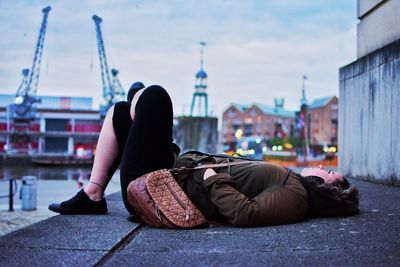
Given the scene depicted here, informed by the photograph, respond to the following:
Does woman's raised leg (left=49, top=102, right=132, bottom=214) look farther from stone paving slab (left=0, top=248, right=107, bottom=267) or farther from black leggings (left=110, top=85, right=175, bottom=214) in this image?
stone paving slab (left=0, top=248, right=107, bottom=267)

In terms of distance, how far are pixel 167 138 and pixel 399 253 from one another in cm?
126

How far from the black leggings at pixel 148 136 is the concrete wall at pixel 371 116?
108 inches

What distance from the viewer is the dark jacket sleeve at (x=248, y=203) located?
231 cm

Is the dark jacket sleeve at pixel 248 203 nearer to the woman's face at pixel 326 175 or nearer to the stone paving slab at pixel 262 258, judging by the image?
the woman's face at pixel 326 175

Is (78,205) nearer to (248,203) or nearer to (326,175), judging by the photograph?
(248,203)

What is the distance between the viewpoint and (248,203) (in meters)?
2.31

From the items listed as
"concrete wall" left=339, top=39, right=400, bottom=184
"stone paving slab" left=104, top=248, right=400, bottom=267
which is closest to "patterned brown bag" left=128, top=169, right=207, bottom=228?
"stone paving slab" left=104, top=248, right=400, bottom=267

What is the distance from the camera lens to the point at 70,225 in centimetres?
245

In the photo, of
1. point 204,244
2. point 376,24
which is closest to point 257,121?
point 376,24

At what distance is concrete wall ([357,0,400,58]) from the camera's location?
4930mm

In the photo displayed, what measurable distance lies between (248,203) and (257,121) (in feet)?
271

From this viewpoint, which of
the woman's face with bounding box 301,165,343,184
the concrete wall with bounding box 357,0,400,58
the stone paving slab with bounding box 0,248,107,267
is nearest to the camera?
the stone paving slab with bounding box 0,248,107,267

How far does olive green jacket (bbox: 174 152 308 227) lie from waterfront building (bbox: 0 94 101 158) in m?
57.7

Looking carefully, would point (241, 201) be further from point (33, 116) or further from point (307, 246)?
point (33, 116)
